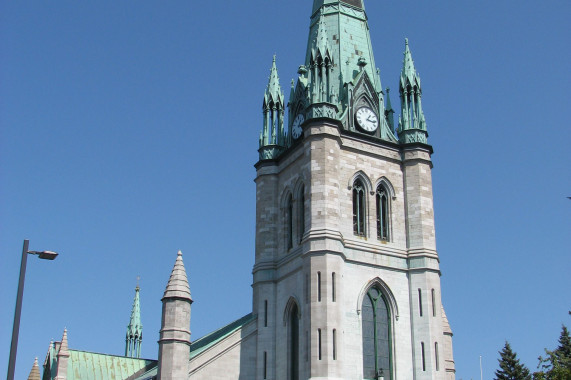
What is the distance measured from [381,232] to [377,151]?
16.7 ft

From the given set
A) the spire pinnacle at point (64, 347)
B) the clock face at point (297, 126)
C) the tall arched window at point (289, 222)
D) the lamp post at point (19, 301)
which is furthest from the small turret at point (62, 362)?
the lamp post at point (19, 301)

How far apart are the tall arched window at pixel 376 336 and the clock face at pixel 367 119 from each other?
10.2 m

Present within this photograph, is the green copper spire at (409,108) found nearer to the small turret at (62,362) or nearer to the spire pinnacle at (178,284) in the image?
the spire pinnacle at (178,284)

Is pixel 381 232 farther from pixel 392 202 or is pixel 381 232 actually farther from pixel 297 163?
pixel 297 163

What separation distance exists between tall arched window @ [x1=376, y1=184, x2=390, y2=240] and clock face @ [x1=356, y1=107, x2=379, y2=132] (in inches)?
152

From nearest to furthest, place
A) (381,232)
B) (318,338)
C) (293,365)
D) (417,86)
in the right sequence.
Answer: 1. (318,338)
2. (293,365)
3. (381,232)
4. (417,86)

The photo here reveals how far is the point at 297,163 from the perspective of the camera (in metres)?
47.4

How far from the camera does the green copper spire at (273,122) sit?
5069cm

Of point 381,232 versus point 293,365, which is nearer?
point 293,365

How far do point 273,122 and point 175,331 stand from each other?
16715 millimetres

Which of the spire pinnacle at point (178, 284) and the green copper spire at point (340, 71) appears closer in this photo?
the spire pinnacle at point (178, 284)

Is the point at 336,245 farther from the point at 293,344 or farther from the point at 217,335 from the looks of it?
the point at 217,335

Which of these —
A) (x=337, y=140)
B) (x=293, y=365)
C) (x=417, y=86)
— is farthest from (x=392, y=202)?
(x=293, y=365)

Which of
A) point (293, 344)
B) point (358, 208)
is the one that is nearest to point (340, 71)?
point (358, 208)
